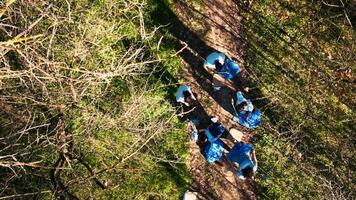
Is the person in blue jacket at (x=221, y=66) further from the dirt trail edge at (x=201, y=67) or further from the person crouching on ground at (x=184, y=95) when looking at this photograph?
the person crouching on ground at (x=184, y=95)

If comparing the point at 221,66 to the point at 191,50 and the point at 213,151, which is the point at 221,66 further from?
the point at 213,151

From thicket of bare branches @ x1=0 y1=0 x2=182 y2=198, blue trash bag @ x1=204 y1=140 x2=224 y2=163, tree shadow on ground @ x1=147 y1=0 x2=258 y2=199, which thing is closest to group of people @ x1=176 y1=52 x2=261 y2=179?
blue trash bag @ x1=204 y1=140 x2=224 y2=163

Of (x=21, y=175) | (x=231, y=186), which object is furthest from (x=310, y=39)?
(x=21, y=175)

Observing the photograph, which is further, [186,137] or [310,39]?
[310,39]

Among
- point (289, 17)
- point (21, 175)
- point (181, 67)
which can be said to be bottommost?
point (21, 175)

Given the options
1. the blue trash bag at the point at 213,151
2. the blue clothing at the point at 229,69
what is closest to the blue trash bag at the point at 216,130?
the blue trash bag at the point at 213,151

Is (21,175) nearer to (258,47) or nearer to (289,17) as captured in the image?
(258,47)

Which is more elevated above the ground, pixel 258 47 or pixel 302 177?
pixel 258 47

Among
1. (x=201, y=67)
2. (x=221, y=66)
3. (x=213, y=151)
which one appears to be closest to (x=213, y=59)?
(x=221, y=66)
